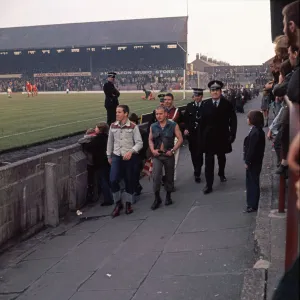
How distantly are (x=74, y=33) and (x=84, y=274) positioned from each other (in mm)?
86704

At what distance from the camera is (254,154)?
22.8ft

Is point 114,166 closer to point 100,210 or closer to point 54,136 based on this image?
point 100,210

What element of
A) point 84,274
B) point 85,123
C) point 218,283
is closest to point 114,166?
point 84,274

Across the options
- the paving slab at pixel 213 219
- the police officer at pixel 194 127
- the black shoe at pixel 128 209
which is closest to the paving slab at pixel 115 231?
the black shoe at pixel 128 209

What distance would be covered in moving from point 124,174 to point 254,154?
2045 mm

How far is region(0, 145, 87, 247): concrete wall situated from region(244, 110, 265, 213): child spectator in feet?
9.97

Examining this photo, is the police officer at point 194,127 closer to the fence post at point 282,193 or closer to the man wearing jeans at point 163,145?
the man wearing jeans at point 163,145

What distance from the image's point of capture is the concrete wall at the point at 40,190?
7000 millimetres

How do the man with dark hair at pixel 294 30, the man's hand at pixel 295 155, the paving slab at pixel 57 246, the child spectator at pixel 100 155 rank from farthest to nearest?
1. the child spectator at pixel 100 155
2. the paving slab at pixel 57 246
3. the man with dark hair at pixel 294 30
4. the man's hand at pixel 295 155

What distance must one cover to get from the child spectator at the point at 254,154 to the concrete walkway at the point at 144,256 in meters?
0.31

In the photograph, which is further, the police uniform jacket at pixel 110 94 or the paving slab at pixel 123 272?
the police uniform jacket at pixel 110 94

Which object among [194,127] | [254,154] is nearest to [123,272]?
[254,154]

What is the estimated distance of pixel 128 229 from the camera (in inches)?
284

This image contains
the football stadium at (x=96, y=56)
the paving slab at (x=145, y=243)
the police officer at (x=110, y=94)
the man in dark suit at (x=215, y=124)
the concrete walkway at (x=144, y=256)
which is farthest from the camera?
the football stadium at (x=96, y=56)
